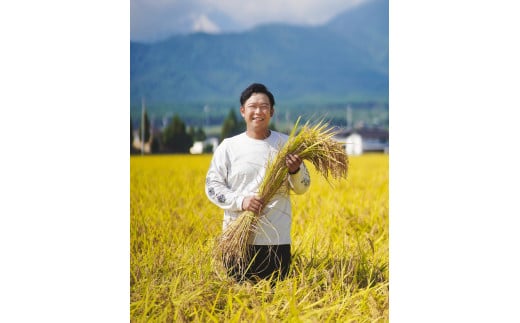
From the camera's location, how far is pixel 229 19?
10.1 feet

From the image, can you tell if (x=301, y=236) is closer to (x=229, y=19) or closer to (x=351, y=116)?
(x=351, y=116)

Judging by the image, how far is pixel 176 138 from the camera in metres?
3.13

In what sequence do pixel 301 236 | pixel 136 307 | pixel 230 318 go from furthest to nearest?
pixel 301 236 < pixel 136 307 < pixel 230 318

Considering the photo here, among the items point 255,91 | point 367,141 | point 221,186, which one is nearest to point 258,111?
point 255,91

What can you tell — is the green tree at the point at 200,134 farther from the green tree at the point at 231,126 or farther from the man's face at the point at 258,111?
the man's face at the point at 258,111

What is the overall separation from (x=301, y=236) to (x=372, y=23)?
41.4 inches

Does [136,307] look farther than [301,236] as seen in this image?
No

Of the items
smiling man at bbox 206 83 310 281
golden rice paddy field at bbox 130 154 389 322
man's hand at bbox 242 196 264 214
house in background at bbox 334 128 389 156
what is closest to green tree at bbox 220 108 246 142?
smiling man at bbox 206 83 310 281

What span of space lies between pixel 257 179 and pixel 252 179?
2 cm

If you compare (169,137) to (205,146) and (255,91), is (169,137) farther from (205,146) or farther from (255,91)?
(255,91)

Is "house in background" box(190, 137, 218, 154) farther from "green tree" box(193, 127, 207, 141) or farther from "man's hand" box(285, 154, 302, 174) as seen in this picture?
"man's hand" box(285, 154, 302, 174)

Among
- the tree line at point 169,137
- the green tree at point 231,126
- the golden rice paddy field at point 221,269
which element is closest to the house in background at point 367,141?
the golden rice paddy field at point 221,269
